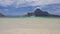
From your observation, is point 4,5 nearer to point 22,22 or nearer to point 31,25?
point 22,22

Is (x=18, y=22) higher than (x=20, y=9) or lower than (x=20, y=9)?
lower

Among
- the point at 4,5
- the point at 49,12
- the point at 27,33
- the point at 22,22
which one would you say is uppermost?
the point at 4,5

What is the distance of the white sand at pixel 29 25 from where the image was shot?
1.50 meters

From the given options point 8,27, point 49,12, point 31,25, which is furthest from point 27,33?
point 49,12

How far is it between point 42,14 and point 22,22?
0.82 ft

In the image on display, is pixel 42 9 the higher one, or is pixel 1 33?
pixel 42 9

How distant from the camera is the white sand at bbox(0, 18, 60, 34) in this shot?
1.50 meters

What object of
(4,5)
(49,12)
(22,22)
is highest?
(4,5)

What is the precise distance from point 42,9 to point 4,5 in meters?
0.45

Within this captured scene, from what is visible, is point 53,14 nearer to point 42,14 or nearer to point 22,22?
point 42,14

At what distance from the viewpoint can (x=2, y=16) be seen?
5.10ft

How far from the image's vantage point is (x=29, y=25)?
1524 mm

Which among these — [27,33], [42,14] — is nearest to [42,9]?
[42,14]

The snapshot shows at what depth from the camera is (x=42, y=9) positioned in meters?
1.50
